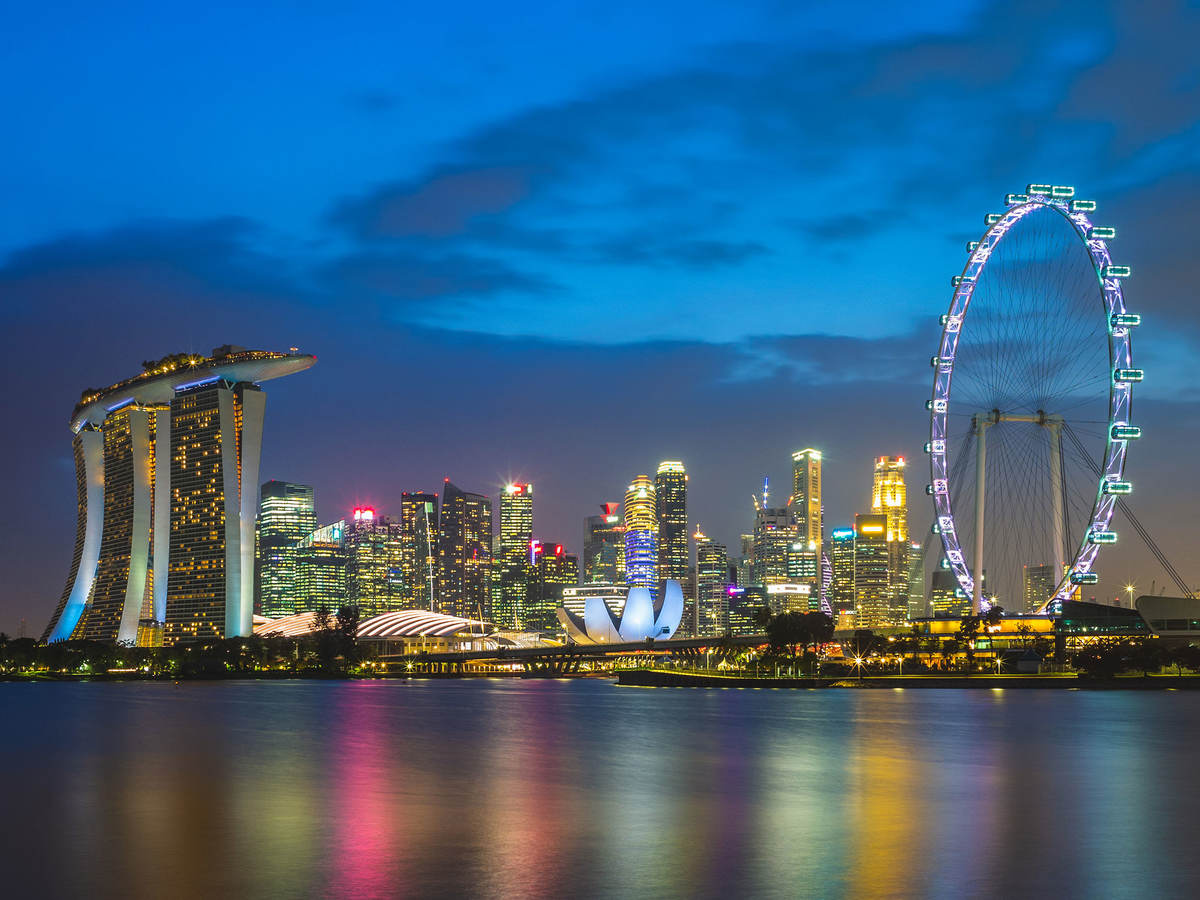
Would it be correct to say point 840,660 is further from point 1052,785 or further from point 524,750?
point 1052,785

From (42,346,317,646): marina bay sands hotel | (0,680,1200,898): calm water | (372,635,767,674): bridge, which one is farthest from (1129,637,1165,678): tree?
(42,346,317,646): marina bay sands hotel

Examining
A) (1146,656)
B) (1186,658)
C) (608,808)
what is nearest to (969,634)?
(1146,656)

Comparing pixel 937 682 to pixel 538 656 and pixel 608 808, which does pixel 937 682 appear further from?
pixel 608 808

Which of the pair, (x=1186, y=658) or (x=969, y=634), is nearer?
(x=1186, y=658)

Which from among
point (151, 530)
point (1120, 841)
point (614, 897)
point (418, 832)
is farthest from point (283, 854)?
point (151, 530)

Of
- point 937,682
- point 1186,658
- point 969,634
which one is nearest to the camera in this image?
point 1186,658
